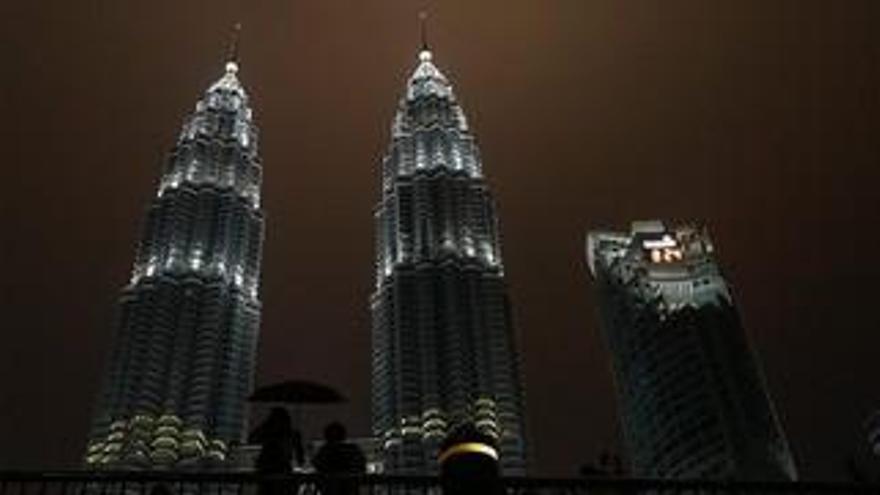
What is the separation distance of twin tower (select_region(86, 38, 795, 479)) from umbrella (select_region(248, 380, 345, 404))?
82.9 meters

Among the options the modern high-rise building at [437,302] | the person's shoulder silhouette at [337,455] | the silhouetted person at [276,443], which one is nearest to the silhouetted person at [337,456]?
the person's shoulder silhouette at [337,455]

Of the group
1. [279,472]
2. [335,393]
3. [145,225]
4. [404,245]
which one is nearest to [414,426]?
[404,245]

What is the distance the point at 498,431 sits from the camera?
111 metres

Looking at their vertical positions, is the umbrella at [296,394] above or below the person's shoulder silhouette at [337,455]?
above

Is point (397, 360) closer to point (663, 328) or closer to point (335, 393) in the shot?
point (663, 328)

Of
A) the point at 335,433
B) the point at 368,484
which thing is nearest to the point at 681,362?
the point at 335,433

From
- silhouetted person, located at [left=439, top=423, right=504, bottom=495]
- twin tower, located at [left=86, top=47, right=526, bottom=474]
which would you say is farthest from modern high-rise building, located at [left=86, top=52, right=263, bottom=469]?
silhouetted person, located at [left=439, top=423, right=504, bottom=495]

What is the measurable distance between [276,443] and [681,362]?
117 meters

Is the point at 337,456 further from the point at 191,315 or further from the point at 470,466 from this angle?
the point at 191,315

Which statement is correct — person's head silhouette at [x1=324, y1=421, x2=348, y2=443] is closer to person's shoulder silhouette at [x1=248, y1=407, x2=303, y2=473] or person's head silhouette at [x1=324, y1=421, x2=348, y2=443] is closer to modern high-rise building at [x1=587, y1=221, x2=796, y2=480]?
person's shoulder silhouette at [x1=248, y1=407, x2=303, y2=473]

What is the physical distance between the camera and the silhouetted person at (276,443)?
1548cm

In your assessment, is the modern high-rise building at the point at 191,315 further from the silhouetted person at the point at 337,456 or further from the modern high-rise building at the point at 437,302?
the silhouetted person at the point at 337,456

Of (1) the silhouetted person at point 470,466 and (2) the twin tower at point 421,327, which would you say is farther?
(2) the twin tower at point 421,327

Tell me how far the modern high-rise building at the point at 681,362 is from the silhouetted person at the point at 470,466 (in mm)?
102206
